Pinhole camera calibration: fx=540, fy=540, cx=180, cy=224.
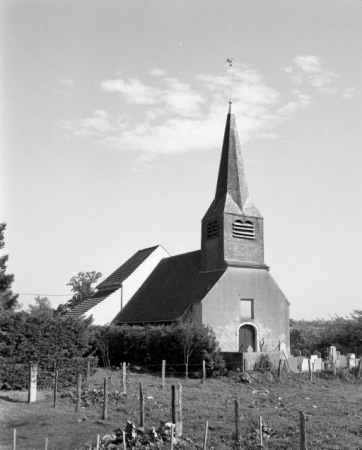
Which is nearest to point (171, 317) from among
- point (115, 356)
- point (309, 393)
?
point (115, 356)

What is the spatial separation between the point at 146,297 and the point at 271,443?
25963 mm

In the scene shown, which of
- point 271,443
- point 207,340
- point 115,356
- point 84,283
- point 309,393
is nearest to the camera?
point 271,443

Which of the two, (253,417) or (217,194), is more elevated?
(217,194)

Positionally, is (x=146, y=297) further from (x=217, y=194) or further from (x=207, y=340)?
(x=207, y=340)

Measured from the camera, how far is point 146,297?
4025 cm

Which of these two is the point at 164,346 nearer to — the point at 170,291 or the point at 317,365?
the point at 170,291

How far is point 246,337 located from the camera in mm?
33688

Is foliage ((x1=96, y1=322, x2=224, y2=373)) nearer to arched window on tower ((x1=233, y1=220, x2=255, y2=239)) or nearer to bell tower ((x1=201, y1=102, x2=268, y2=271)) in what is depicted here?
bell tower ((x1=201, y1=102, x2=268, y2=271))

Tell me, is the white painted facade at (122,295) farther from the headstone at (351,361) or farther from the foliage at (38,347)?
the headstone at (351,361)

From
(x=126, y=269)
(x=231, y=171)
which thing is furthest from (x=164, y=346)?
(x=126, y=269)

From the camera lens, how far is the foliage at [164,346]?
93.1 ft

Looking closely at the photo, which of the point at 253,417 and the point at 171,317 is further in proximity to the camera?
the point at 171,317

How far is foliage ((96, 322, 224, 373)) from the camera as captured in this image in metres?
28.4

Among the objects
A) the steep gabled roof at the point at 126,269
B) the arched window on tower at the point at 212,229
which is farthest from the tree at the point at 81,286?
the arched window on tower at the point at 212,229
